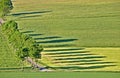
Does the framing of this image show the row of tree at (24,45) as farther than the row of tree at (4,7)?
No

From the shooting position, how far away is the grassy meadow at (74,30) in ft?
298

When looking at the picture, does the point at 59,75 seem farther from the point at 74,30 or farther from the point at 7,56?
the point at 74,30

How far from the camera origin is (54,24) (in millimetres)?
121688

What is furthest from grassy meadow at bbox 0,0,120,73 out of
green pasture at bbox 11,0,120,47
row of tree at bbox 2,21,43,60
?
row of tree at bbox 2,21,43,60

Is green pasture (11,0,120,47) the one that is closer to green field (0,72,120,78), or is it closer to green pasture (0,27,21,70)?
green pasture (0,27,21,70)

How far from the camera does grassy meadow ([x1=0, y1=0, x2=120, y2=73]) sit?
90.9 m

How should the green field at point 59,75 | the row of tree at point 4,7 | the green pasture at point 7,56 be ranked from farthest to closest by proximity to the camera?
the row of tree at point 4,7 < the green pasture at point 7,56 < the green field at point 59,75

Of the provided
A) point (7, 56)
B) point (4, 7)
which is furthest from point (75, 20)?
point (7, 56)

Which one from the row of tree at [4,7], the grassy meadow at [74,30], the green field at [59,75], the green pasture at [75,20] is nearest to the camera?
the green field at [59,75]

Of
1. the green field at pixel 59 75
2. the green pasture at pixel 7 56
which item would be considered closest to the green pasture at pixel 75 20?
the green pasture at pixel 7 56

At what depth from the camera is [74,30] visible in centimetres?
11544

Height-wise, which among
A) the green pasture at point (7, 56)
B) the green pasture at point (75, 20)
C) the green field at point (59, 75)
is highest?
the green pasture at point (75, 20)

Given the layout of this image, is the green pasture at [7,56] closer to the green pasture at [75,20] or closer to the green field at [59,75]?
the green field at [59,75]

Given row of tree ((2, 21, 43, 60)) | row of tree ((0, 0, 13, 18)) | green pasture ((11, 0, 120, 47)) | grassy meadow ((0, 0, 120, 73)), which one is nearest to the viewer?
row of tree ((2, 21, 43, 60))
